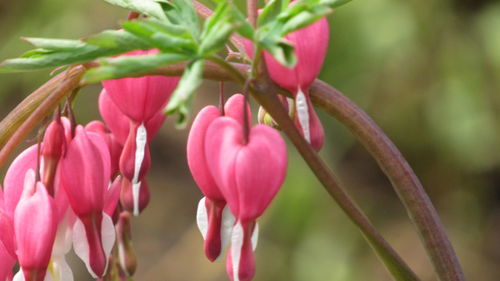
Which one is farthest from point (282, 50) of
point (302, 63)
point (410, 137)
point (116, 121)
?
point (410, 137)

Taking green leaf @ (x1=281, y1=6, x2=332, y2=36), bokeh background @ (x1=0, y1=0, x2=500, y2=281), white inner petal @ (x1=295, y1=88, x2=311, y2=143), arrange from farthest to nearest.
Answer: bokeh background @ (x1=0, y1=0, x2=500, y2=281), white inner petal @ (x1=295, y1=88, x2=311, y2=143), green leaf @ (x1=281, y1=6, x2=332, y2=36)

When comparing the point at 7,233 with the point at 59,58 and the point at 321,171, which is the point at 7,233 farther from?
the point at 321,171

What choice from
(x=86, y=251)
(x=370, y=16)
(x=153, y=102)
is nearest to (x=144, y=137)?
(x=153, y=102)

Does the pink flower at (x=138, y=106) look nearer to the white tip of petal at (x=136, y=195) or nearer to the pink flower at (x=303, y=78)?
the white tip of petal at (x=136, y=195)

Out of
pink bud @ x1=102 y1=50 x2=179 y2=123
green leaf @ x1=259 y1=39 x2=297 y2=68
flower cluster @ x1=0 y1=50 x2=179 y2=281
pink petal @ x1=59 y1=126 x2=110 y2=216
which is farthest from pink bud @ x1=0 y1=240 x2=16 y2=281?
green leaf @ x1=259 y1=39 x2=297 y2=68

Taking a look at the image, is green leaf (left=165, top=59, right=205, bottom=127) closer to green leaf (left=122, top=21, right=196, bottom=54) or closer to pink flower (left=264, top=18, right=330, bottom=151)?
green leaf (left=122, top=21, right=196, bottom=54)
